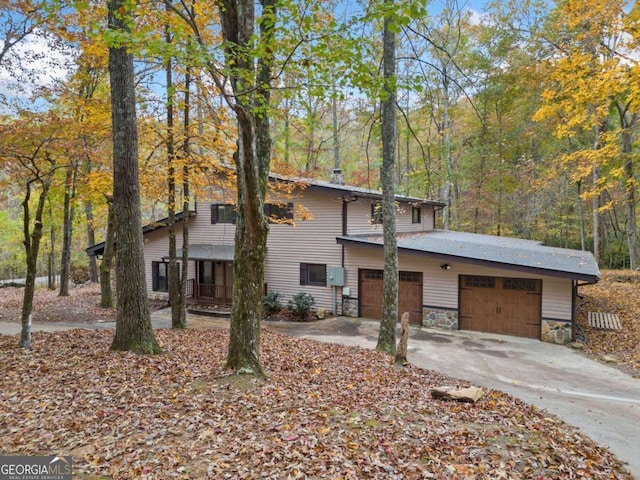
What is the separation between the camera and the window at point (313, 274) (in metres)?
15.4

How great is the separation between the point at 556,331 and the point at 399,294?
5.09 metres

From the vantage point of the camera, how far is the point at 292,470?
327 cm

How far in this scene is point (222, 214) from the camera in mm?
17094

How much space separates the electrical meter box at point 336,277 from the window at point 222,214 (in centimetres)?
529

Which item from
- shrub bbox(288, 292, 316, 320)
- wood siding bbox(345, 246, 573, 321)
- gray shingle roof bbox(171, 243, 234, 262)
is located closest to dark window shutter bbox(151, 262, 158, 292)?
gray shingle roof bbox(171, 243, 234, 262)

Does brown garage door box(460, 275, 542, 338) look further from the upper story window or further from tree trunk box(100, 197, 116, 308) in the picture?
tree trunk box(100, 197, 116, 308)

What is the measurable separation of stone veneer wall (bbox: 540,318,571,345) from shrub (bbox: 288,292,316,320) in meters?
7.99

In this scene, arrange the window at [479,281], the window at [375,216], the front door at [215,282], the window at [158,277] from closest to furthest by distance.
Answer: the window at [479,281]
the window at [375,216]
the front door at [215,282]
the window at [158,277]

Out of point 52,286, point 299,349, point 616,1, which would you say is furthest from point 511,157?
point 52,286

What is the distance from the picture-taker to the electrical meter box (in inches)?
581

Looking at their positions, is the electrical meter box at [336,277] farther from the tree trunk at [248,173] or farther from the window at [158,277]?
the tree trunk at [248,173]

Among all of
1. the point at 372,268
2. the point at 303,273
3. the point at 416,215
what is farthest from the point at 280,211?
the point at 416,215

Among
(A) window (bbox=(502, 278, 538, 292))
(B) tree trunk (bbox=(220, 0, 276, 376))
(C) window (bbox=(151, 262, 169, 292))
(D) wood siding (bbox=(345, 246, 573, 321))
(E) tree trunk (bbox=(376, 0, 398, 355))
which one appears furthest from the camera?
(C) window (bbox=(151, 262, 169, 292))

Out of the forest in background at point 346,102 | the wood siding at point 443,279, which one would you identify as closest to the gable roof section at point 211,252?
the forest in background at point 346,102
